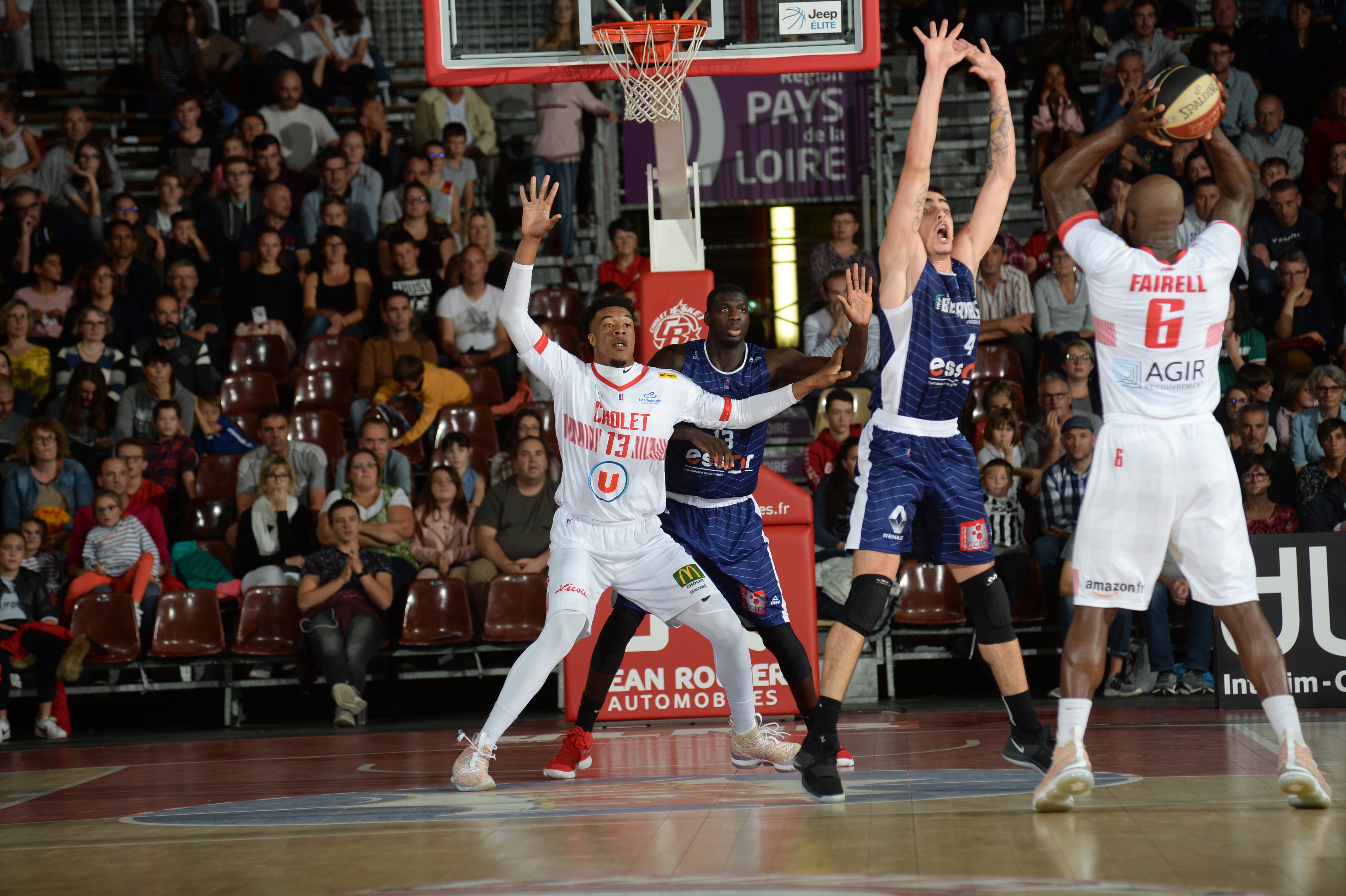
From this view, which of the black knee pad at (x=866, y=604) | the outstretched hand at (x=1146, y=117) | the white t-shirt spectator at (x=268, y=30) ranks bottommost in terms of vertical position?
the black knee pad at (x=866, y=604)

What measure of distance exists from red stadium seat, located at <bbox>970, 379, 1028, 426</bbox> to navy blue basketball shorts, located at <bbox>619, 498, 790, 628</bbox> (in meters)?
4.57

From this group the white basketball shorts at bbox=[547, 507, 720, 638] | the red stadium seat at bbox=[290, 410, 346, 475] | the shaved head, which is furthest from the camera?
the red stadium seat at bbox=[290, 410, 346, 475]

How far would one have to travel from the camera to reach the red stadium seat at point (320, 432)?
11.8 m

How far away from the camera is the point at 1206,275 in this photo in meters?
5.36

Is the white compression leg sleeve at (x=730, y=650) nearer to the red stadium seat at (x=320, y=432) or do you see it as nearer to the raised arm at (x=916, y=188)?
the raised arm at (x=916, y=188)

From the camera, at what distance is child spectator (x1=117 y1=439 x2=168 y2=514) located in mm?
11086

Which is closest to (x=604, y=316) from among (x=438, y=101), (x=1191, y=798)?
(x=1191, y=798)

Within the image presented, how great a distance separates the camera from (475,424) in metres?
11.9

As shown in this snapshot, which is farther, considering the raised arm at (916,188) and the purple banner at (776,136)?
the purple banner at (776,136)

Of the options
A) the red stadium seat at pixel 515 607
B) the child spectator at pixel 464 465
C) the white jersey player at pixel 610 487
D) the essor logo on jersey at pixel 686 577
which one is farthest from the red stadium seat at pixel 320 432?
the essor logo on jersey at pixel 686 577

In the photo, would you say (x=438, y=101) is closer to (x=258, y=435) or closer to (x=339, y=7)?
(x=339, y=7)

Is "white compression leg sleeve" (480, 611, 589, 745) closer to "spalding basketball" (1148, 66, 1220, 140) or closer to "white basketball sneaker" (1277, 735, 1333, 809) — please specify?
"white basketball sneaker" (1277, 735, 1333, 809)

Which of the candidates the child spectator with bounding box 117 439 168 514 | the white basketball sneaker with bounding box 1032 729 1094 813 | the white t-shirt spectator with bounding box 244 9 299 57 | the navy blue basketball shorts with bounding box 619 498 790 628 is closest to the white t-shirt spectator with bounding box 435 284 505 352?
the child spectator with bounding box 117 439 168 514

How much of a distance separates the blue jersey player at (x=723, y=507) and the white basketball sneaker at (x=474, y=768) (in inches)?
18.5
